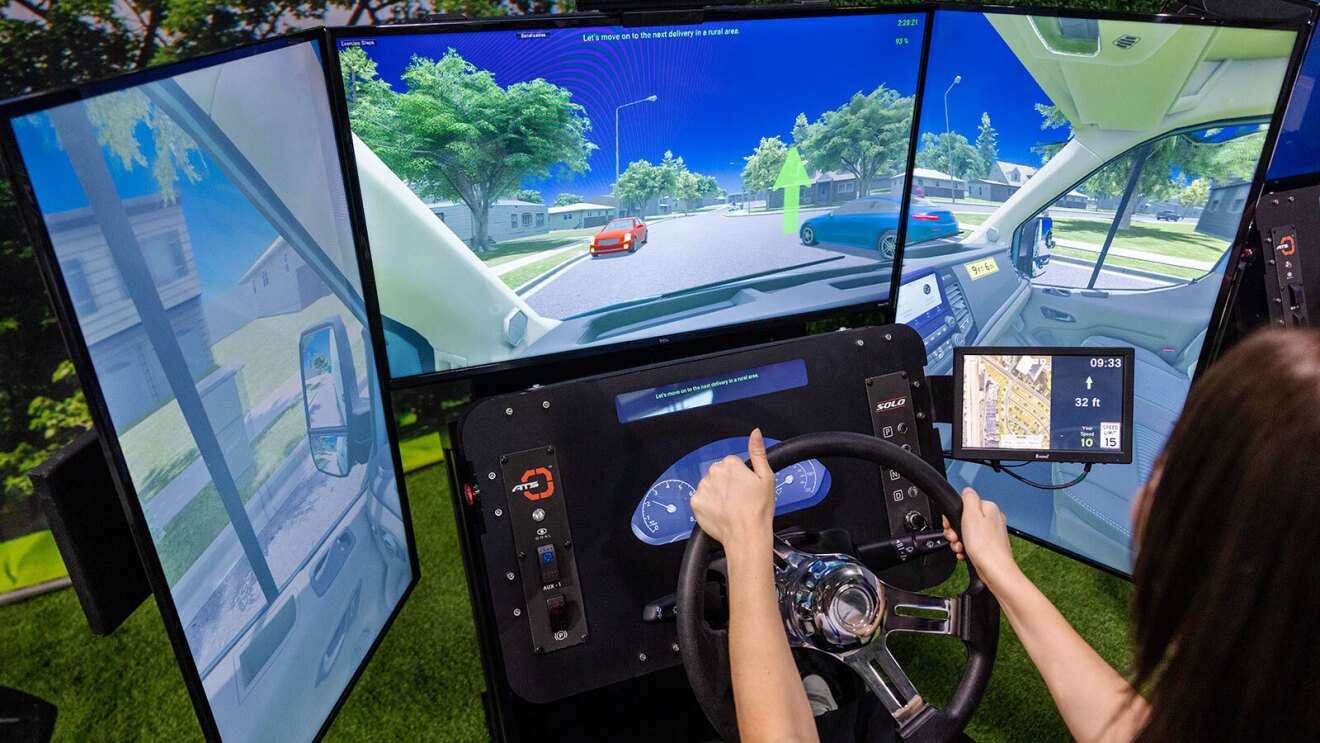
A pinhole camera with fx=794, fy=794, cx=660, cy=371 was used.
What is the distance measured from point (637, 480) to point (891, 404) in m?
0.63

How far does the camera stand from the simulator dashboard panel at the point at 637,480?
160cm

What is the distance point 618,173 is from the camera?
1808 millimetres

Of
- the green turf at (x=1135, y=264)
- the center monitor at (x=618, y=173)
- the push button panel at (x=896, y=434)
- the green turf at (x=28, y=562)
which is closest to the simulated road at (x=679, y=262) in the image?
Answer: the center monitor at (x=618, y=173)

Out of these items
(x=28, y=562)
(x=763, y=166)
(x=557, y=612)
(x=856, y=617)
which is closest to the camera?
(x=856, y=617)

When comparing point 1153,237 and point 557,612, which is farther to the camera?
point 1153,237

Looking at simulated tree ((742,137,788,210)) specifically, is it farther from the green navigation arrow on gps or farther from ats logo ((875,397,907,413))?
ats logo ((875,397,907,413))

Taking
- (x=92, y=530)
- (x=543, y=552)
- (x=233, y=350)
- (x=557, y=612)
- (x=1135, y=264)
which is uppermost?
(x=233, y=350)

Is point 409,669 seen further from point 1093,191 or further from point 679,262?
point 1093,191

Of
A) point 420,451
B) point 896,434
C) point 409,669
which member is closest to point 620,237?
point 896,434

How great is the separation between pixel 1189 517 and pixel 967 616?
0.41m

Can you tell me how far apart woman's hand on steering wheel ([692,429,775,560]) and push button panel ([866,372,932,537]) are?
70 cm

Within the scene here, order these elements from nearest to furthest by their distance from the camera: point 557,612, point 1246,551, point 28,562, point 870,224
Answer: point 1246,551 < point 557,612 < point 870,224 < point 28,562

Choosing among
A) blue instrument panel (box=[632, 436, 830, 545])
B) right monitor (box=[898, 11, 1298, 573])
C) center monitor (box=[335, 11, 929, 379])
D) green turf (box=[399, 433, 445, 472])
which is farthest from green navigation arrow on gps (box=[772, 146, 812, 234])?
green turf (box=[399, 433, 445, 472])

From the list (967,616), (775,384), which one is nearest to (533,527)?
(775,384)
